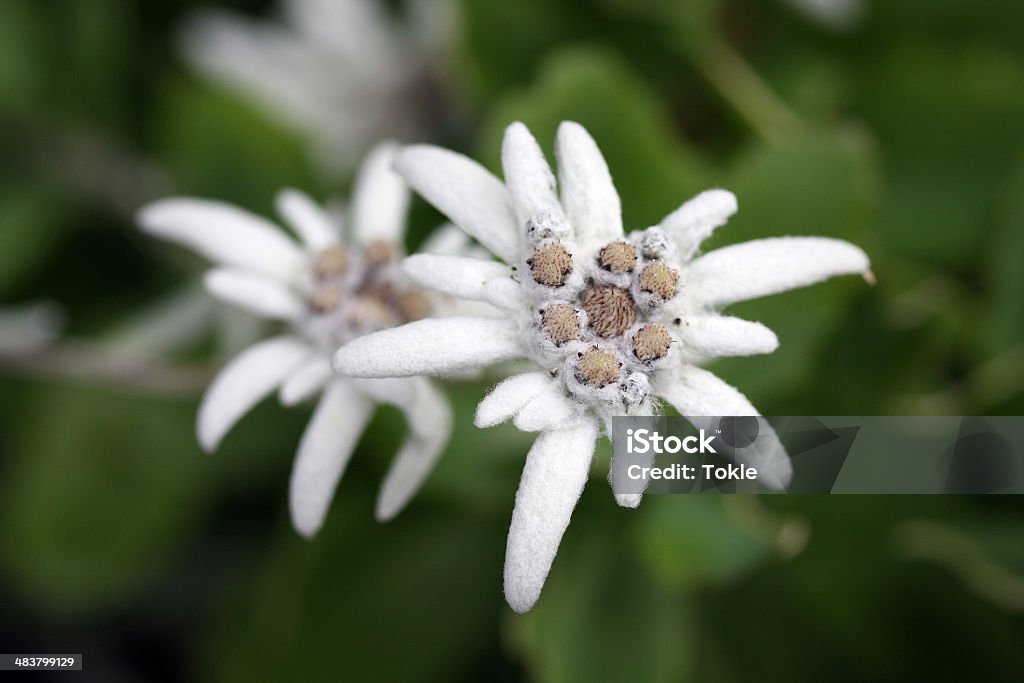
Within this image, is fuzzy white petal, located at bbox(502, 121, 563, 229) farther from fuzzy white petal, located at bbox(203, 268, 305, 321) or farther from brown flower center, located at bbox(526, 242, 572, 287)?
fuzzy white petal, located at bbox(203, 268, 305, 321)

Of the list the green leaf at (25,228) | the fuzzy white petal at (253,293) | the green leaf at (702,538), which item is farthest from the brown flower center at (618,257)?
the green leaf at (25,228)

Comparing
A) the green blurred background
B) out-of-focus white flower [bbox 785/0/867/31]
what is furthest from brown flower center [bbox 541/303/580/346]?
out-of-focus white flower [bbox 785/0/867/31]

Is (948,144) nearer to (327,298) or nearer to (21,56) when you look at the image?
(327,298)

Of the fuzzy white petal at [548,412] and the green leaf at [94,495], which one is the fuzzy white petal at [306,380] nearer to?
the fuzzy white petal at [548,412]

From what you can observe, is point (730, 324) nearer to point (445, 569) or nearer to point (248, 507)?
point (445, 569)

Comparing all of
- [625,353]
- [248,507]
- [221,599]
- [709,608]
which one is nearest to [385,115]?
[248,507]

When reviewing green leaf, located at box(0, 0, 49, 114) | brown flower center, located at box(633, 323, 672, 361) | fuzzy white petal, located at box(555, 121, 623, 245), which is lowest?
brown flower center, located at box(633, 323, 672, 361)
